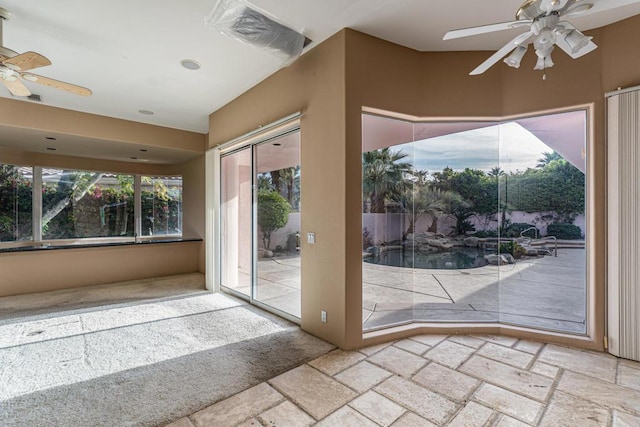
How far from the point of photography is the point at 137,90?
4.16 metres

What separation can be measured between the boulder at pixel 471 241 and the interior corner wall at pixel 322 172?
5.87 feet

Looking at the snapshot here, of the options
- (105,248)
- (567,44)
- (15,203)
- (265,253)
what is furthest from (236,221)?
(15,203)

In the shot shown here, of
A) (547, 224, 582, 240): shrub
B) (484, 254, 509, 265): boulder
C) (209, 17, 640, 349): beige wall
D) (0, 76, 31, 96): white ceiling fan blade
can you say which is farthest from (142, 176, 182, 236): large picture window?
(547, 224, 582, 240): shrub

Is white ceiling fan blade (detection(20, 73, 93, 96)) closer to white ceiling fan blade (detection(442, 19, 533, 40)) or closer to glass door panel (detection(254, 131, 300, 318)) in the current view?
glass door panel (detection(254, 131, 300, 318))

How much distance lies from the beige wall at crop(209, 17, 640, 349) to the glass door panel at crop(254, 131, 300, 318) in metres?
0.40

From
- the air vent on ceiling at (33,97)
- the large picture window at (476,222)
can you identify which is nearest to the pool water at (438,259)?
the large picture window at (476,222)

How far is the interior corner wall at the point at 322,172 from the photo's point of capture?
115 inches

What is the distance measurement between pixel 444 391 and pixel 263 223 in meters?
3.03

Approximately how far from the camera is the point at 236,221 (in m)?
4.99

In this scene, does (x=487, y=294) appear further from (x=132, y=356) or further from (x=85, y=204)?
(x=85, y=204)

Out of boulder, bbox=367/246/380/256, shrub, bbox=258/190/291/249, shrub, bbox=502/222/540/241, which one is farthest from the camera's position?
shrub, bbox=258/190/291/249

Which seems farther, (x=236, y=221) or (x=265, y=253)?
(x=236, y=221)

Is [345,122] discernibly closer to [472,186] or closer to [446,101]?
[446,101]

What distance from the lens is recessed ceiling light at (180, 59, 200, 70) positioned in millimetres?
3430
